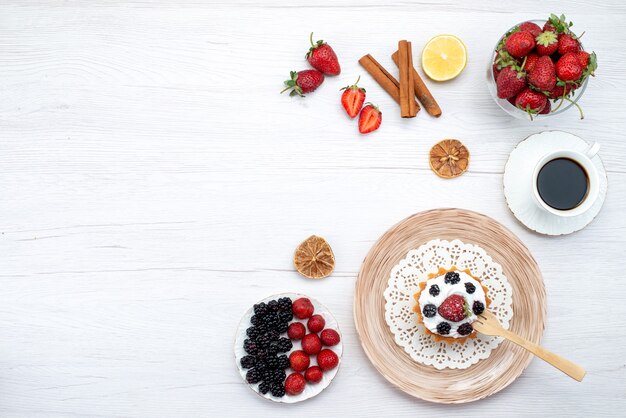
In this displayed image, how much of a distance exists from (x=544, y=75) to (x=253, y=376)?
104cm

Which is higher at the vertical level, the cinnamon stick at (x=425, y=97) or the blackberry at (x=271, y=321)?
the cinnamon stick at (x=425, y=97)

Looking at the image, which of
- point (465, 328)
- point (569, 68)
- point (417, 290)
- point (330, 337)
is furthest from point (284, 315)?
point (569, 68)

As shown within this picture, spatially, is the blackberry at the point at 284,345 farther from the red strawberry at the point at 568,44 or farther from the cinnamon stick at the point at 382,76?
the red strawberry at the point at 568,44

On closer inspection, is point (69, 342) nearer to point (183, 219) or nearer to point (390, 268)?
point (183, 219)

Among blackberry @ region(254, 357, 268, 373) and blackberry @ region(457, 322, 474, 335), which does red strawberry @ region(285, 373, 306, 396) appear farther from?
blackberry @ region(457, 322, 474, 335)

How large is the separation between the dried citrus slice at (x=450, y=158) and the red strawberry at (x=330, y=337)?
0.51m

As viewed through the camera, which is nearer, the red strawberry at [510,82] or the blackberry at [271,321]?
the red strawberry at [510,82]

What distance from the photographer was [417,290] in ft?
5.24

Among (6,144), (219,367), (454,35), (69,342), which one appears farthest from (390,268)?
(6,144)

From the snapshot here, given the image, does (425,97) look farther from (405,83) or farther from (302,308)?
(302,308)

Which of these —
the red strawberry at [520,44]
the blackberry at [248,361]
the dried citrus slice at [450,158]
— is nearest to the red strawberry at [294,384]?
the blackberry at [248,361]

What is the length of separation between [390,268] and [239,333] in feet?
1.43

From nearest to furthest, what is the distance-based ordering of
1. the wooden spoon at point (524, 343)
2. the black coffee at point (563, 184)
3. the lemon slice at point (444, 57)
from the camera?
the wooden spoon at point (524, 343) < the black coffee at point (563, 184) < the lemon slice at point (444, 57)

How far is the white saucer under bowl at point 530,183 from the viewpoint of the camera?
5.24 ft
